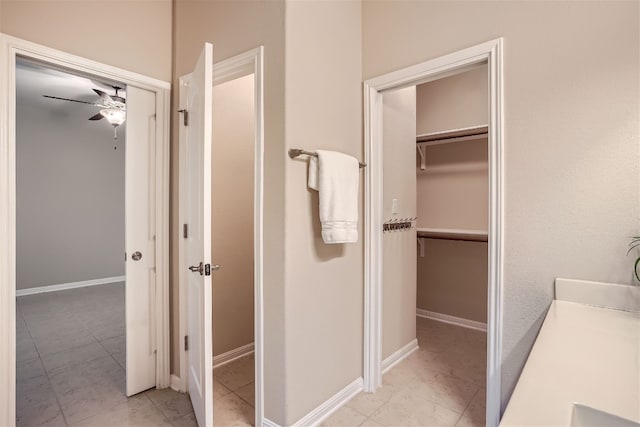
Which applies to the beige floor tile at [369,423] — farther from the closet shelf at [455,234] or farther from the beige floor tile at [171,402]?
the closet shelf at [455,234]

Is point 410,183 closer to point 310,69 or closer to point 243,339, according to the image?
point 310,69

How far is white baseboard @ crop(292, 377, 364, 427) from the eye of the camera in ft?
5.80

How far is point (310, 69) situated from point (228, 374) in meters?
2.16

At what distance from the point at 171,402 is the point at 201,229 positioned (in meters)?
1.25

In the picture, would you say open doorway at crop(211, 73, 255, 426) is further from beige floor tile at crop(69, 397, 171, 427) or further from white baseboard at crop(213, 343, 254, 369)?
beige floor tile at crop(69, 397, 171, 427)

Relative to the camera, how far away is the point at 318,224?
1823mm

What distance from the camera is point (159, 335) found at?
7.15 feet

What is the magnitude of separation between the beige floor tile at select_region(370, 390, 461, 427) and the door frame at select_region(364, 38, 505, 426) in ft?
0.66

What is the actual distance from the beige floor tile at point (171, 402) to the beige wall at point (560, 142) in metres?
1.80

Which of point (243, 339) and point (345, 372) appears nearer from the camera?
point (345, 372)

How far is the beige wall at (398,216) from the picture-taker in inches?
94.5

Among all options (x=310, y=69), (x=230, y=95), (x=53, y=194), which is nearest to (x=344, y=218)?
(x=310, y=69)

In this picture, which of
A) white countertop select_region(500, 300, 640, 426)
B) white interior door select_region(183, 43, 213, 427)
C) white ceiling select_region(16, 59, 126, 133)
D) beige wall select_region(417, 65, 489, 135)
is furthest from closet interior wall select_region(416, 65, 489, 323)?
white ceiling select_region(16, 59, 126, 133)

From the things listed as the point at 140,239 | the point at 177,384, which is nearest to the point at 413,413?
the point at 177,384
